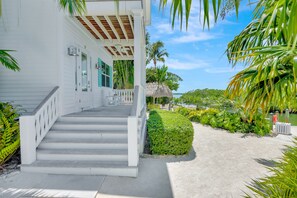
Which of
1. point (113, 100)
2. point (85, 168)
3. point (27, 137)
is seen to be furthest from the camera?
point (113, 100)

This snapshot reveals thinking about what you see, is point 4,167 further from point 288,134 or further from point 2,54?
point 288,134

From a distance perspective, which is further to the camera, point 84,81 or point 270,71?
point 84,81

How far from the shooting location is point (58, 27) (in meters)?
5.92

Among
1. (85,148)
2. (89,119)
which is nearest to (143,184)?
(85,148)

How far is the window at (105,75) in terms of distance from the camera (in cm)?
1134

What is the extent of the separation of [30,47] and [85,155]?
398cm

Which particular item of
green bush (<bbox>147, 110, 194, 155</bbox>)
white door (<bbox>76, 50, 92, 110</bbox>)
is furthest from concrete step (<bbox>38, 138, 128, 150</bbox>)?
white door (<bbox>76, 50, 92, 110</bbox>)

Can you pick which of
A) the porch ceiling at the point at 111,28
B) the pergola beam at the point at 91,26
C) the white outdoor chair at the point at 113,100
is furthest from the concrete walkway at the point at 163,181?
the white outdoor chair at the point at 113,100

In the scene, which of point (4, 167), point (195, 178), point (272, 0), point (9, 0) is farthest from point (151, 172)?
point (9, 0)

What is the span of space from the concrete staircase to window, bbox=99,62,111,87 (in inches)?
226

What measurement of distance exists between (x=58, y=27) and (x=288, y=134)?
40.6ft

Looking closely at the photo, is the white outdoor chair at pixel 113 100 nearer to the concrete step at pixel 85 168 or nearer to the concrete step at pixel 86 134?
the concrete step at pixel 86 134

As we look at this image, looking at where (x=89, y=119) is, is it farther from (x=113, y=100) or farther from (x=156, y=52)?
(x=156, y=52)

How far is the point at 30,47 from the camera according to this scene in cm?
607
